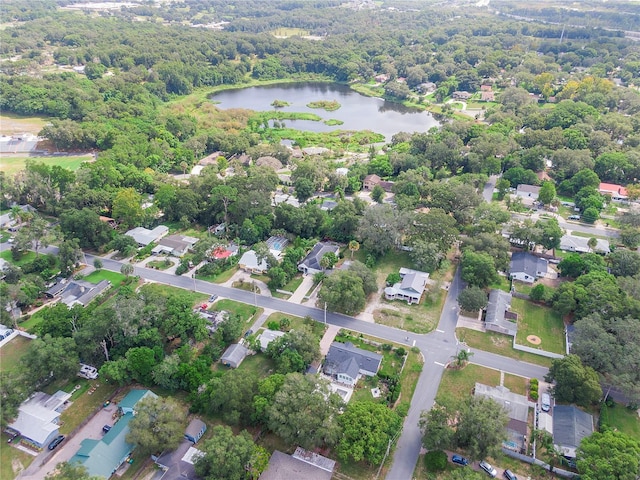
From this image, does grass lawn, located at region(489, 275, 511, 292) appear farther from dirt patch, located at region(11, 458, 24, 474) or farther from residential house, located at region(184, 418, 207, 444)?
dirt patch, located at region(11, 458, 24, 474)

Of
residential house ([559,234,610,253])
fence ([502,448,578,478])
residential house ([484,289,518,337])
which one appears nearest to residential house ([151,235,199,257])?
residential house ([484,289,518,337])

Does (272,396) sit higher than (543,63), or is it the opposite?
(543,63)

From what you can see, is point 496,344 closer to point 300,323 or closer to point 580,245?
point 300,323

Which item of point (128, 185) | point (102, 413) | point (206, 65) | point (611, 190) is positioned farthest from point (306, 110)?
point (102, 413)

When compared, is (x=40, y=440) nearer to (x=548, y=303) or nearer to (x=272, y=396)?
(x=272, y=396)

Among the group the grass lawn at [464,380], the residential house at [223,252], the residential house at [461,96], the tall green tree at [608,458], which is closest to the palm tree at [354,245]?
the residential house at [223,252]

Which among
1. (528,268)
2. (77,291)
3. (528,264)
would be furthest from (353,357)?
(77,291)
